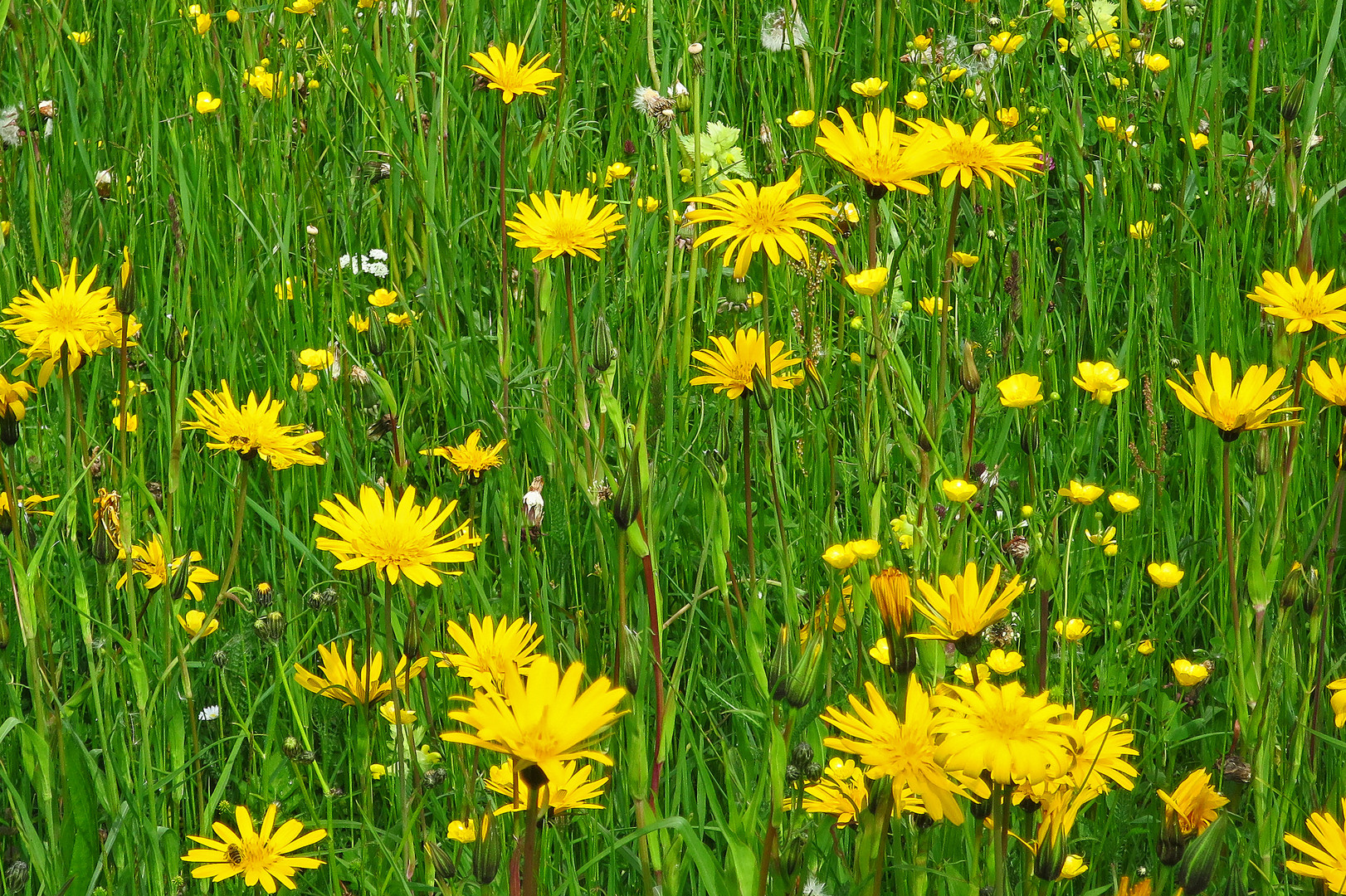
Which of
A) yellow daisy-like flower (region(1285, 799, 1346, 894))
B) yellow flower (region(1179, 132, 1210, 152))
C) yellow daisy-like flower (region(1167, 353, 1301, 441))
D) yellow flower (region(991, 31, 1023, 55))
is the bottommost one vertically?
yellow daisy-like flower (region(1285, 799, 1346, 894))

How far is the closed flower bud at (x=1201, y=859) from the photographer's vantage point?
106 cm

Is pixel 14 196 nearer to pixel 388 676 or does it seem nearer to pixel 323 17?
pixel 323 17

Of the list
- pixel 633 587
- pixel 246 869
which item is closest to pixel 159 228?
pixel 633 587

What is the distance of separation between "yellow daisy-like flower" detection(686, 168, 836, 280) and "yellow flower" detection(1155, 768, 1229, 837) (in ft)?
2.34

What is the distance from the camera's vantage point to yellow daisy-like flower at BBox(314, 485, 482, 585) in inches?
48.3

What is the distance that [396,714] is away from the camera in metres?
1.23

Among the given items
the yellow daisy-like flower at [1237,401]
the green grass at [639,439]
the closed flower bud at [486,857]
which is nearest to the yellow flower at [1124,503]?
the green grass at [639,439]

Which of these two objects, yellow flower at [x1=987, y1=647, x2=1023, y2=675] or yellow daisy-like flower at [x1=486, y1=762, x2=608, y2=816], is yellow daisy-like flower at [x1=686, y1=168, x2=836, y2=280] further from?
yellow daisy-like flower at [x1=486, y1=762, x2=608, y2=816]

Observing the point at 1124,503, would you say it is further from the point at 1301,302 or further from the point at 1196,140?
the point at 1196,140

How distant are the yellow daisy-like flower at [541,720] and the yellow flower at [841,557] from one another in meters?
0.56

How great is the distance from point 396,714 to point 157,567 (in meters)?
0.53

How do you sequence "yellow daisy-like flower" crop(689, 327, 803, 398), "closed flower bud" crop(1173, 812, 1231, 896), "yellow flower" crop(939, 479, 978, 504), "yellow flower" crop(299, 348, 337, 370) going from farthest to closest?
"yellow flower" crop(299, 348, 337, 370) → "yellow daisy-like flower" crop(689, 327, 803, 398) → "yellow flower" crop(939, 479, 978, 504) → "closed flower bud" crop(1173, 812, 1231, 896)

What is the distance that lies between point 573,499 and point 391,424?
0.38 m

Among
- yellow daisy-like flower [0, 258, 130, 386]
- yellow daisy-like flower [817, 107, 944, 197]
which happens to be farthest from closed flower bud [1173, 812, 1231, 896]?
yellow daisy-like flower [0, 258, 130, 386]
